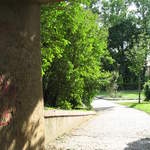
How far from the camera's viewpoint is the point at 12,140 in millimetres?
3965

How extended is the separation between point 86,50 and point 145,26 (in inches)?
1818

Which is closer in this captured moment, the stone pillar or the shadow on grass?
the stone pillar

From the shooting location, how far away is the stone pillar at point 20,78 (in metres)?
3.83

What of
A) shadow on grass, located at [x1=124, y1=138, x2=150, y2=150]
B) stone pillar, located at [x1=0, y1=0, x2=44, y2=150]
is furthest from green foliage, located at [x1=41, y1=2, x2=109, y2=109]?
stone pillar, located at [x1=0, y1=0, x2=44, y2=150]

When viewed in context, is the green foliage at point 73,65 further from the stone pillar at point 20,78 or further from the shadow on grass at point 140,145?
the stone pillar at point 20,78

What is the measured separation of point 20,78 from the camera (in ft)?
13.9

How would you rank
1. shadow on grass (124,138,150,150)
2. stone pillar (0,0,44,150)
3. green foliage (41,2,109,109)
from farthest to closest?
green foliage (41,2,109,109), shadow on grass (124,138,150,150), stone pillar (0,0,44,150)

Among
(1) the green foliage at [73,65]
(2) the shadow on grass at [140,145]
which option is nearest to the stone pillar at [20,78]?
(2) the shadow on grass at [140,145]

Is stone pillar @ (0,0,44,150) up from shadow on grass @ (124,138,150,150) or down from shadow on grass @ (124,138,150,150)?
up

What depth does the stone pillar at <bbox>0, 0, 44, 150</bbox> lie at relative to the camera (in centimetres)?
383

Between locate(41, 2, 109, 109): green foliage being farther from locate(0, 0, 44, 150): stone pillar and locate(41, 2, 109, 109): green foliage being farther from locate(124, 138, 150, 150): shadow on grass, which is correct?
locate(0, 0, 44, 150): stone pillar

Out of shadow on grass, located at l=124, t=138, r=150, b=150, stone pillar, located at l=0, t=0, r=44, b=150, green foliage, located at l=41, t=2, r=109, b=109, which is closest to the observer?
stone pillar, located at l=0, t=0, r=44, b=150

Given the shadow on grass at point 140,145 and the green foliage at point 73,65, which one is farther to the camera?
the green foliage at point 73,65

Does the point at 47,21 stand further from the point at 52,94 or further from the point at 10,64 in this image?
the point at 52,94
